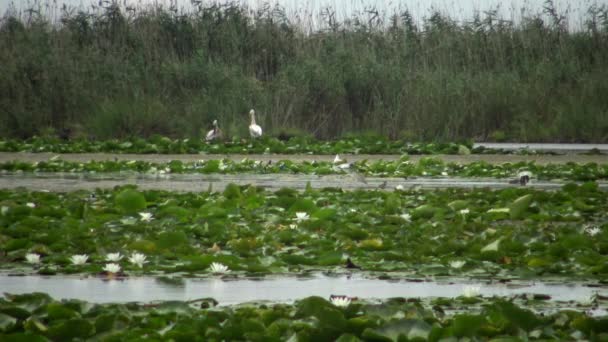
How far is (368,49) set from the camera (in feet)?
73.6

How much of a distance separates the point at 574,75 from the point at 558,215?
14185mm

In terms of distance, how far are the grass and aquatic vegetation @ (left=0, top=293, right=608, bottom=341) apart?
15.9 metres

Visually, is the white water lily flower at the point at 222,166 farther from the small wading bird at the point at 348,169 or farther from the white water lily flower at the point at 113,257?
the white water lily flower at the point at 113,257

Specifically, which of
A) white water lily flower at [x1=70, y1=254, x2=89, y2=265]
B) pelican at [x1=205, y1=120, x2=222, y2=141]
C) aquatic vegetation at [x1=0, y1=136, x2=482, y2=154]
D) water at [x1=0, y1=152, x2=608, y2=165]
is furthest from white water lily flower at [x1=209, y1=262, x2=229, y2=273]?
pelican at [x1=205, y1=120, x2=222, y2=141]

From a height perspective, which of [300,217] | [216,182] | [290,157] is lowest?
[290,157]

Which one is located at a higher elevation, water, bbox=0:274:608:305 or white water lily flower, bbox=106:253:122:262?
white water lily flower, bbox=106:253:122:262

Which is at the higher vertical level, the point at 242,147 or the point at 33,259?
the point at 33,259

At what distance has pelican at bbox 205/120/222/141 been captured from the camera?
18516mm

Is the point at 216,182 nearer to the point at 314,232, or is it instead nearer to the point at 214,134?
the point at 314,232

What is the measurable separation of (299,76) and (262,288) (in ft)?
54.4

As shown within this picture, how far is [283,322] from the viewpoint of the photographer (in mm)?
3506

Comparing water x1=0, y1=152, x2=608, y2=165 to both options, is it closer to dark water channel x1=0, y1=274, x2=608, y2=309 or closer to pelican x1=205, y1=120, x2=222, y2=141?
pelican x1=205, y1=120, x2=222, y2=141

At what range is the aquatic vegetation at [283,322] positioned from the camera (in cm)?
332

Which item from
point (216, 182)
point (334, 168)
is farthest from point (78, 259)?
point (334, 168)
